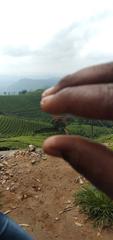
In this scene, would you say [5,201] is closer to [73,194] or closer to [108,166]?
[73,194]

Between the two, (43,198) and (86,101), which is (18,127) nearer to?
(43,198)

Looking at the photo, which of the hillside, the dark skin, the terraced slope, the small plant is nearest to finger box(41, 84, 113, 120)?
the dark skin

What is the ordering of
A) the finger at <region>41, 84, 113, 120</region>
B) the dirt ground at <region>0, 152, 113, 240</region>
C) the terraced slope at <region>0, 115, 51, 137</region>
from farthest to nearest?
the terraced slope at <region>0, 115, 51, 137</region> → the dirt ground at <region>0, 152, 113, 240</region> → the finger at <region>41, 84, 113, 120</region>

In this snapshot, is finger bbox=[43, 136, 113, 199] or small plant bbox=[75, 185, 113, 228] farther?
small plant bbox=[75, 185, 113, 228]

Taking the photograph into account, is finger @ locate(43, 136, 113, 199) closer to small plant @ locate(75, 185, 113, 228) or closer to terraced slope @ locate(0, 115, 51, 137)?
small plant @ locate(75, 185, 113, 228)

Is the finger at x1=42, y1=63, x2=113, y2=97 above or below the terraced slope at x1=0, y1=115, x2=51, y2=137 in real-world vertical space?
above

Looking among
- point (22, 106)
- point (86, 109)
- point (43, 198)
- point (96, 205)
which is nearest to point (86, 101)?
point (86, 109)

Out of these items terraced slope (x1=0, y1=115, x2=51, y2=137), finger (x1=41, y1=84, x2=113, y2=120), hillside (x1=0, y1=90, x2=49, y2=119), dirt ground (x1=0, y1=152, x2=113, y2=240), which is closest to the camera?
finger (x1=41, y1=84, x2=113, y2=120)
